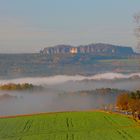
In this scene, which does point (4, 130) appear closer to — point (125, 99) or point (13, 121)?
point (13, 121)

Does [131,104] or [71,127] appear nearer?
[71,127]

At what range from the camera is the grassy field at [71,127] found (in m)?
36.6

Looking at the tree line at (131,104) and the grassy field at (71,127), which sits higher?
the tree line at (131,104)

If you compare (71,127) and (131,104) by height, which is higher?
(131,104)

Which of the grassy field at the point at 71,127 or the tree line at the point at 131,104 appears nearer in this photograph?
the grassy field at the point at 71,127

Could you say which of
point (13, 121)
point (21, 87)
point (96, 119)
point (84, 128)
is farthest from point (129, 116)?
point (21, 87)

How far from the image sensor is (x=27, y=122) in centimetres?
Answer: 4422

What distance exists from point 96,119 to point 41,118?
5698mm

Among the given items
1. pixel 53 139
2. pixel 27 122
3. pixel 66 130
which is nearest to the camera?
pixel 53 139

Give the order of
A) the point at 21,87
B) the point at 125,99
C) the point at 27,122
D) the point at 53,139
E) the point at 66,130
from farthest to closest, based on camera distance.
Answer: the point at 21,87 → the point at 125,99 → the point at 27,122 → the point at 66,130 → the point at 53,139

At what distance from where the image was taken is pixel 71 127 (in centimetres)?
4125

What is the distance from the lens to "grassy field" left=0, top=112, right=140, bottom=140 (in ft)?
120

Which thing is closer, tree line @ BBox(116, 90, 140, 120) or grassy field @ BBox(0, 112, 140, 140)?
grassy field @ BBox(0, 112, 140, 140)

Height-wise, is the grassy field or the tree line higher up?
the tree line
